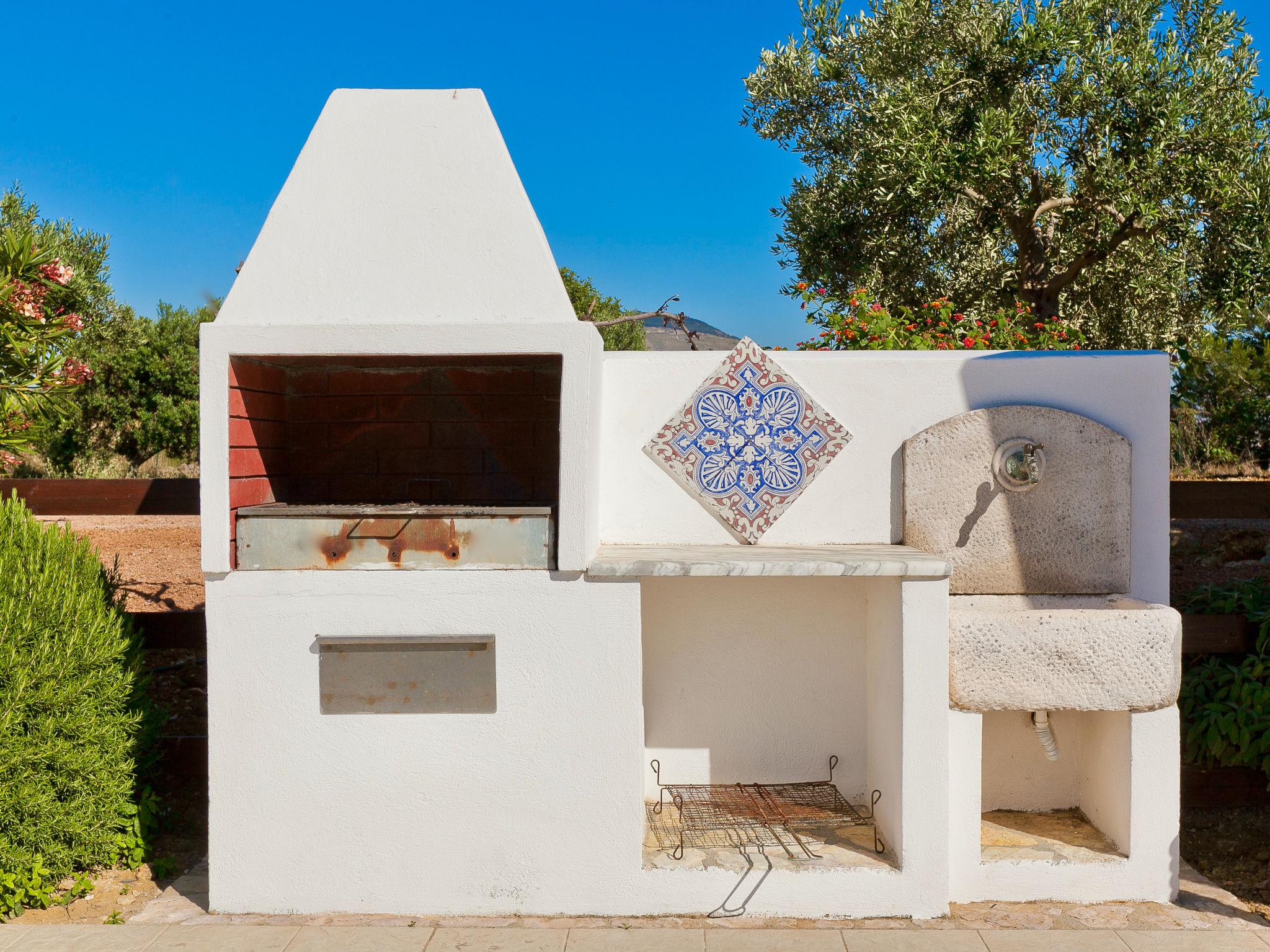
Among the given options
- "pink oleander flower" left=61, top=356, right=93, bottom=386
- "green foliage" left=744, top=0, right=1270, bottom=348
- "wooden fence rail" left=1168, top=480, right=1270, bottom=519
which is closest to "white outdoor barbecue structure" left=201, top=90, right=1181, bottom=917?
"wooden fence rail" left=1168, top=480, right=1270, bottom=519

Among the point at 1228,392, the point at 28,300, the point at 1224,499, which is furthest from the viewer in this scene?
the point at 1228,392

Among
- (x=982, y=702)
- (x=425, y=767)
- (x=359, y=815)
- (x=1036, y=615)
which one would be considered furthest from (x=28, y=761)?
(x=1036, y=615)

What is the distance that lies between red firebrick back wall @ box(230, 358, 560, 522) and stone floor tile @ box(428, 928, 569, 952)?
6.47 feet

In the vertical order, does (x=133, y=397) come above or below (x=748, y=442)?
above

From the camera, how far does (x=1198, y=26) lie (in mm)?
8828

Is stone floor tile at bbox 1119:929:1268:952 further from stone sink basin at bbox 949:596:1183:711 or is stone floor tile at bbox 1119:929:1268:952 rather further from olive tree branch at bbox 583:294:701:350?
olive tree branch at bbox 583:294:701:350

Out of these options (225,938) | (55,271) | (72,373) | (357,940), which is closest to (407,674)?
(357,940)

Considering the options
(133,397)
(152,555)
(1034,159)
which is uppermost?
(1034,159)

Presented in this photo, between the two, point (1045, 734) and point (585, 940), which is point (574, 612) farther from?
point (1045, 734)

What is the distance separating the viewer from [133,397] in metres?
15.5

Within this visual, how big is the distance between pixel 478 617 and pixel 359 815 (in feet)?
3.12

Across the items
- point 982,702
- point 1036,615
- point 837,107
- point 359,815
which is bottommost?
point 359,815

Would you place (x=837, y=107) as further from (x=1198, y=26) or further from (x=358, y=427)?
(x=358, y=427)

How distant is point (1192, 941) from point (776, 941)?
1.65 m
